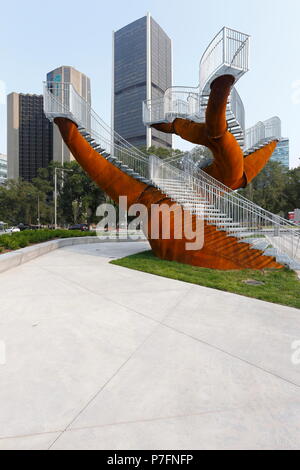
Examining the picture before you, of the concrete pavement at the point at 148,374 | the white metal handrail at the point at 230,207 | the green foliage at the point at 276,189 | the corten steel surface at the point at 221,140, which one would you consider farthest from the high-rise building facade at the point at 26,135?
the concrete pavement at the point at 148,374

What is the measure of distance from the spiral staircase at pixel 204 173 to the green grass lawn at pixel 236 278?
1093mm

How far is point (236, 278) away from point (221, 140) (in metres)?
5.09

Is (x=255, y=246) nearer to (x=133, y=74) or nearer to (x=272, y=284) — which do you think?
(x=272, y=284)

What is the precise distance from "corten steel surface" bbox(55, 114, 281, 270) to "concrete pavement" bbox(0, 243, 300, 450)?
3.58m

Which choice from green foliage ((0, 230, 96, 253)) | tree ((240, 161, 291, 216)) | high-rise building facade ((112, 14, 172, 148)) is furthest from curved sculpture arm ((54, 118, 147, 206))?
high-rise building facade ((112, 14, 172, 148))

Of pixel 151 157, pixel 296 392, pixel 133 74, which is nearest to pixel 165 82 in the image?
pixel 133 74

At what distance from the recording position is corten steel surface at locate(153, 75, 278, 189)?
24.5 feet

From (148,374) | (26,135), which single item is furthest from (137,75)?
(148,374)

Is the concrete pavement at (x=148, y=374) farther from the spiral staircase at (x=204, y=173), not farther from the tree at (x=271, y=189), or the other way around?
the tree at (x=271, y=189)

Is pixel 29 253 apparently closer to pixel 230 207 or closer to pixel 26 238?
pixel 26 238

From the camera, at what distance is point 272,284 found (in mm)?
6668

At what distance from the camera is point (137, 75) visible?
127 metres

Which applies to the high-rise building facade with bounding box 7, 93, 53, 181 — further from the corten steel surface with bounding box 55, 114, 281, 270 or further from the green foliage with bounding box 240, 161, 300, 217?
the corten steel surface with bounding box 55, 114, 281, 270

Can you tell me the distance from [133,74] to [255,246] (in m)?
144
